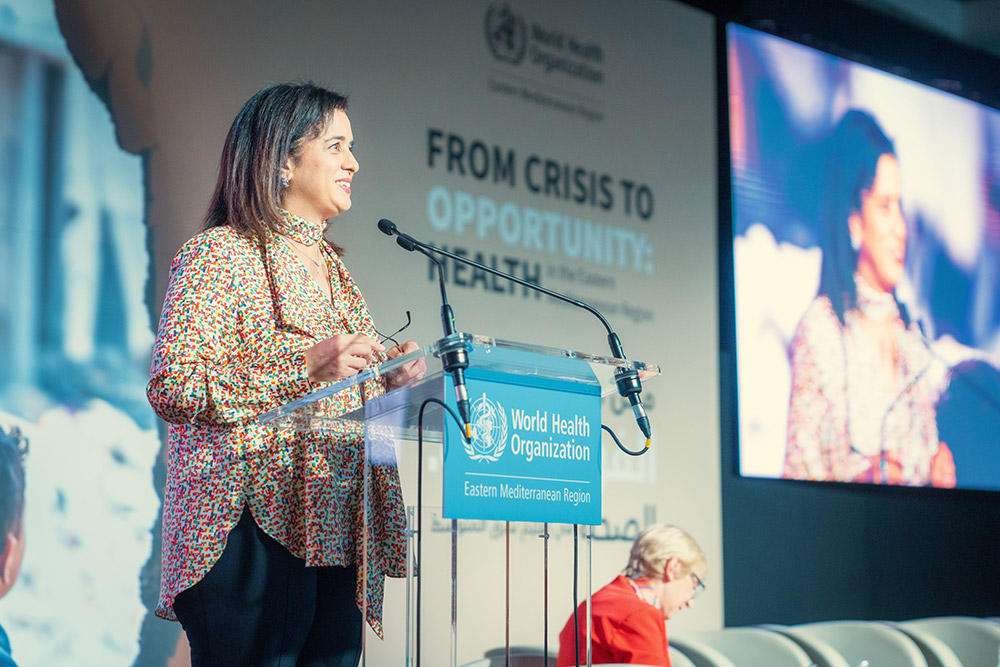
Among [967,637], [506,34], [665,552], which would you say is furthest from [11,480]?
[967,637]

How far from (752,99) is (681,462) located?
5.93 feet

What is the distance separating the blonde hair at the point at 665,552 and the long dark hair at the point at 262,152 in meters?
2.20

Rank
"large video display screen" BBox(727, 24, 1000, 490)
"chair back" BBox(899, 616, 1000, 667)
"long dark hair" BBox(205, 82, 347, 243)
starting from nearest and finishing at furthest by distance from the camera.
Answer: "long dark hair" BBox(205, 82, 347, 243) < "chair back" BBox(899, 616, 1000, 667) < "large video display screen" BBox(727, 24, 1000, 490)

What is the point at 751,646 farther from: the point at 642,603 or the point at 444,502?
the point at 444,502

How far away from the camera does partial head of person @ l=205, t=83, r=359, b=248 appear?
6.76ft

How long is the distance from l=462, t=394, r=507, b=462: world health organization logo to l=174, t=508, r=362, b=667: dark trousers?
42 cm

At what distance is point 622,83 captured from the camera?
196 inches

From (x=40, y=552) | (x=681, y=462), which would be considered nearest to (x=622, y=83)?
(x=681, y=462)

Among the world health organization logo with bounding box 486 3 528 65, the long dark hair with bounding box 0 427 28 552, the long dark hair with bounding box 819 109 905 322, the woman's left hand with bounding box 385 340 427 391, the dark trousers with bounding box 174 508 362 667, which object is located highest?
the world health organization logo with bounding box 486 3 528 65

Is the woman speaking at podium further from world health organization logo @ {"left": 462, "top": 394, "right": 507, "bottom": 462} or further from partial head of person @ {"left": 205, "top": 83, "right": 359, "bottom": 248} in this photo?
world health organization logo @ {"left": 462, "top": 394, "right": 507, "bottom": 462}

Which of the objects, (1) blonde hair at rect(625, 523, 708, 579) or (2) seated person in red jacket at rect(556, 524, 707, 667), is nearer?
(2) seated person in red jacket at rect(556, 524, 707, 667)

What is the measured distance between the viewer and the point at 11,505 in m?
3.20

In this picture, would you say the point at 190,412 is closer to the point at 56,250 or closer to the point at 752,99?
the point at 56,250

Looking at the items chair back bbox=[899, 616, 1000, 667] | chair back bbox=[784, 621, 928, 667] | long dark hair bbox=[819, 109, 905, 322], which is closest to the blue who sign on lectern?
chair back bbox=[784, 621, 928, 667]
